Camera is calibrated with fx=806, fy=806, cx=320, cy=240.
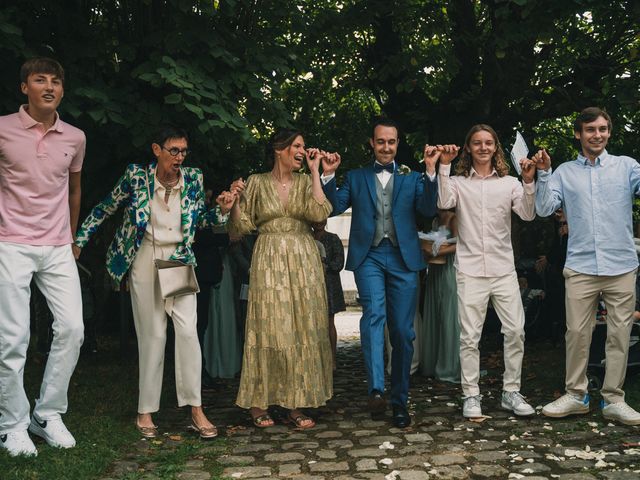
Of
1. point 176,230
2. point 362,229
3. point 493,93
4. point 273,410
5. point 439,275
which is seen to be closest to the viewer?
point 176,230

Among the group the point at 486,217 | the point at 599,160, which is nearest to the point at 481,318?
the point at 486,217

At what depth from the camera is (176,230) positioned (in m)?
5.89

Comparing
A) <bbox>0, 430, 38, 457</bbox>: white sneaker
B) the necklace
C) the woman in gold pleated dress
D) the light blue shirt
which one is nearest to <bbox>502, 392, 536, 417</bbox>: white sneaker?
the light blue shirt

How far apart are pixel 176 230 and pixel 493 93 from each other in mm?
5377

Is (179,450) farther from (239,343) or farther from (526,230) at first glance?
(526,230)

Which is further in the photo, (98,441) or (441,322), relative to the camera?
(441,322)

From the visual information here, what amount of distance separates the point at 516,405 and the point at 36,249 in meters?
3.71

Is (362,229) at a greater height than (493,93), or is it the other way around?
(493,93)

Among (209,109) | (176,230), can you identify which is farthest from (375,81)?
(176,230)

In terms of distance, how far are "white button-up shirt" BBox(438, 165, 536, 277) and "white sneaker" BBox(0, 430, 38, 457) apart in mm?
3371

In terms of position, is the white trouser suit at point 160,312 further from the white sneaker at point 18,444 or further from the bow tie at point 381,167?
the bow tie at point 381,167

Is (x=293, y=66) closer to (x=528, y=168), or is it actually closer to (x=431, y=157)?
(x=431, y=157)

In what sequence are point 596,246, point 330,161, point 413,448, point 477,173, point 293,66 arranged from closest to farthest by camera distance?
1. point 413,448
2. point 596,246
3. point 330,161
4. point 477,173
5. point 293,66

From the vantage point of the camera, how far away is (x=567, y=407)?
238 inches
